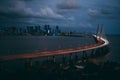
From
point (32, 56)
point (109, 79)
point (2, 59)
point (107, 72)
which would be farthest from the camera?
point (32, 56)

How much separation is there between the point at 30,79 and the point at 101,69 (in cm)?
1284

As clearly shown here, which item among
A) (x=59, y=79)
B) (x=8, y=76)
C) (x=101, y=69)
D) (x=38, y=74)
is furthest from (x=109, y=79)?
(x=8, y=76)

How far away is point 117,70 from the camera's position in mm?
35531

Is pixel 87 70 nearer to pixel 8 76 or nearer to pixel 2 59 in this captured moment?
pixel 8 76

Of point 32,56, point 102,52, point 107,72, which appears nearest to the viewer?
point 107,72

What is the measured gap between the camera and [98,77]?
33906mm

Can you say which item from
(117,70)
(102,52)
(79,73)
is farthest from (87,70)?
(102,52)

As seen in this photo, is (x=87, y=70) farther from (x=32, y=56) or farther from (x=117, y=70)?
(x=32, y=56)

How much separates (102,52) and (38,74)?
164 feet

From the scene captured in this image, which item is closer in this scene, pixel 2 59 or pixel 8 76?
pixel 8 76

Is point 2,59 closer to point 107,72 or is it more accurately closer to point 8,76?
point 8,76

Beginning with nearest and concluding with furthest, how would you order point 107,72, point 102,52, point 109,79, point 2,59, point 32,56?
point 109,79
point 107,72
point 2,59
point 32,56
point 102,52

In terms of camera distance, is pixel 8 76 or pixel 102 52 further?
pixel 102 52

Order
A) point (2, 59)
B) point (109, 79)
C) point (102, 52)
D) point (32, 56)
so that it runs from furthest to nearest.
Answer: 1. point (102, 52)
2. point (32, 56)
3. point (2, 59)
4. point (109, 79)
